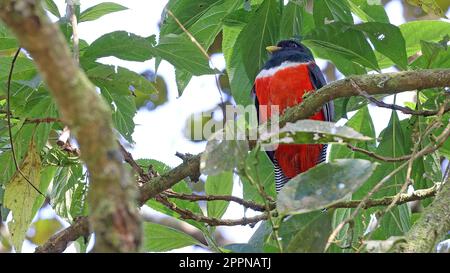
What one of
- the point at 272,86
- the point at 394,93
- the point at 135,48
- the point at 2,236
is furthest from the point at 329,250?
the point at 2,236

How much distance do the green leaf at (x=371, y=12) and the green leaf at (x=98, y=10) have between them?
1.06 metres

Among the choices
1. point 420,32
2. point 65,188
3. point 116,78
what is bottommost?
point 65,188

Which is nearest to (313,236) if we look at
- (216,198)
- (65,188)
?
(216,198)

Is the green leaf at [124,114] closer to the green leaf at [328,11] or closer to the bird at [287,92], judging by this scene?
the green leaf at [328,11]

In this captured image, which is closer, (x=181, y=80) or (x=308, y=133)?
(x=308, y=133)

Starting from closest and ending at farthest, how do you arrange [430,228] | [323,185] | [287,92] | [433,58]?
[323,185] → [430,228] → [433,58] → [287,92]

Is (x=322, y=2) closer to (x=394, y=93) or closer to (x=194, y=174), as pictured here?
(x=394, y=93)

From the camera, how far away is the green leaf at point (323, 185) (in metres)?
1.81

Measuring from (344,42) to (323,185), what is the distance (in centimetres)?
143

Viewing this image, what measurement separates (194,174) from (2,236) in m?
3.23

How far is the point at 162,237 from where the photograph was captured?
109 inches

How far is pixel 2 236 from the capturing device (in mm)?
5672

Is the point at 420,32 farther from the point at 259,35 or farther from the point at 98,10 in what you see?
the point at 98,10
